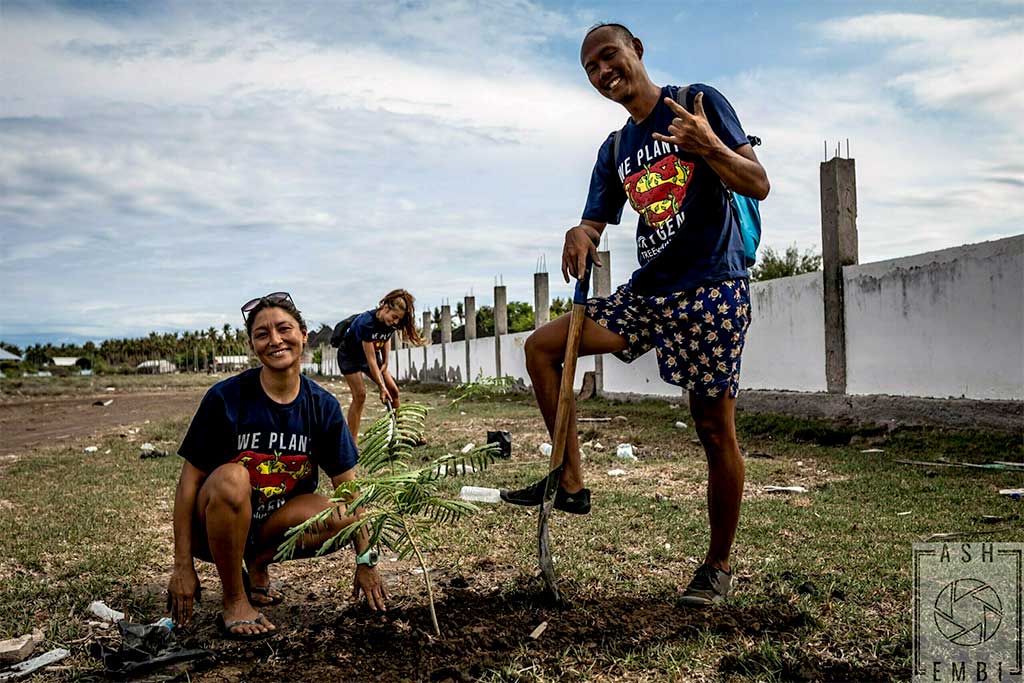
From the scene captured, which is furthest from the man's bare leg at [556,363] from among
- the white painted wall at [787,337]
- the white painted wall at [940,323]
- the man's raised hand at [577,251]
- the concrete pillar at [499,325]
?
the concrete pillar at [499,325]

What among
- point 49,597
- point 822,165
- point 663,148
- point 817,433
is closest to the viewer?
point 663,148

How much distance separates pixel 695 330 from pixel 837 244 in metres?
7.45

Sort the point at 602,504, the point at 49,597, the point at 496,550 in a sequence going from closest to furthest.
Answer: the point at 49,597
the point at 496,550
the point at 602,504

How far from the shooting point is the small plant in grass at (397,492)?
2.84 meters

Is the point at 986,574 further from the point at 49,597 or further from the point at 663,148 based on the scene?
the point at 49,597

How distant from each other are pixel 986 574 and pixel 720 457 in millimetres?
1279

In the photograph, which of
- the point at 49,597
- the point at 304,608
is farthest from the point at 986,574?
the point at 49,597

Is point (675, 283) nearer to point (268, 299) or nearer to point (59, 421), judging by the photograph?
point (268, 299)

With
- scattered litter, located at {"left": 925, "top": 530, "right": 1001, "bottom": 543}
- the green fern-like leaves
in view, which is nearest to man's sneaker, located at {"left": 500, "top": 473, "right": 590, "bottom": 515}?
the green fern-like leaves

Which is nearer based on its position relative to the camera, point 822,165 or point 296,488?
point 296,488

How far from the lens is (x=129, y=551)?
452cm

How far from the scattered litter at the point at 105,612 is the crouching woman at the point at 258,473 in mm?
443

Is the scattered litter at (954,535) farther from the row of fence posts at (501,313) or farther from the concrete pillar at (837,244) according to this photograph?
the row of fence posts at (501,313)

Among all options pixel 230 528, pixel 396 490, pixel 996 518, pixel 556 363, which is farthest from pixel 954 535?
pixel 230 528
